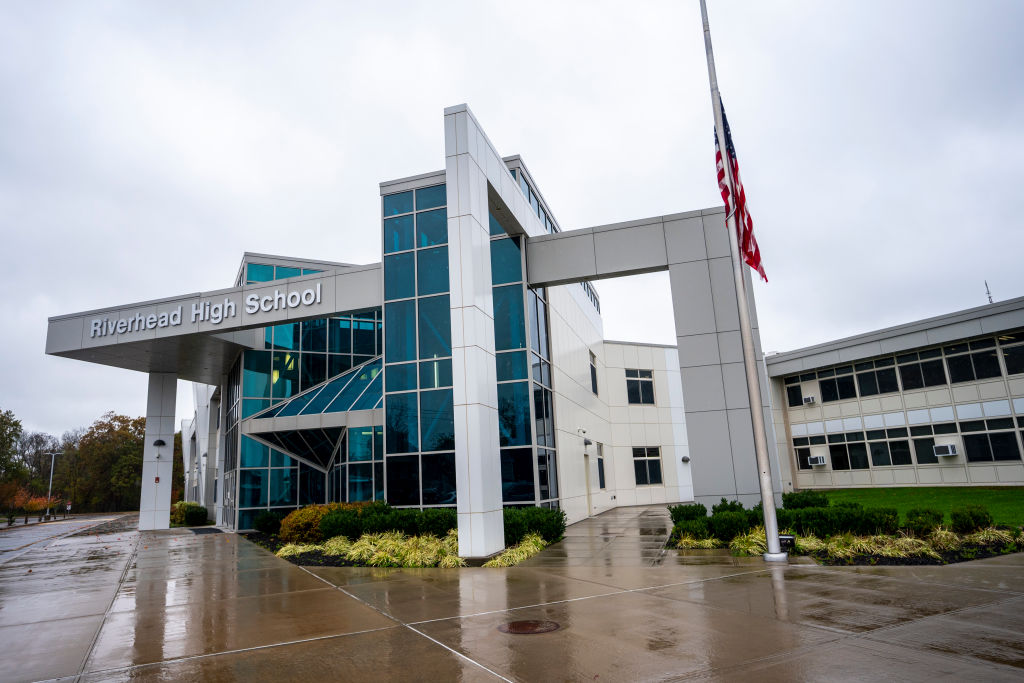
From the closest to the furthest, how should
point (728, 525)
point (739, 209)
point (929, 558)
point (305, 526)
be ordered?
point (929, 558), point (739, 209), point (728, 525), point (305, 526)

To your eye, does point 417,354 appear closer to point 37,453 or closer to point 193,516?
point 193,516

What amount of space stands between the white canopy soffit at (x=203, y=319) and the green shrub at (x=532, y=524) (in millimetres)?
8845

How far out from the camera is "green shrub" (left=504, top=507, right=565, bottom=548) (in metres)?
13.5

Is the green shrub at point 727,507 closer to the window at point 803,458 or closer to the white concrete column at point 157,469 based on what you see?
the window at point 803,458

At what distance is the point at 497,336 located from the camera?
1808 centimetres

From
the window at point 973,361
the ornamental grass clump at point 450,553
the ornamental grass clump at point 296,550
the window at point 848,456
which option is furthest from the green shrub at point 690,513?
the window at point 848,456

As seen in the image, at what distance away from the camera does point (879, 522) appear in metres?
11.3

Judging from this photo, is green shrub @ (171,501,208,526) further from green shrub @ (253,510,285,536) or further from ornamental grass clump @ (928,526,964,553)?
ornamental grass clump @ (928,526,964,553)

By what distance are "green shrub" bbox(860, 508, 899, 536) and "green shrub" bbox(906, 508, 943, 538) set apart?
28 cm

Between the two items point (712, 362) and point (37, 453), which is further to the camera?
point (37, 453)

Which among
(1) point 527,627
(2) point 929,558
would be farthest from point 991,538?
(1) point 527,627

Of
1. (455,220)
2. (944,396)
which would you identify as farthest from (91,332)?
(944,396)

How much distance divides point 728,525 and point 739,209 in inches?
262

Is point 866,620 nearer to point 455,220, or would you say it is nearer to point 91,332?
point 455,220
